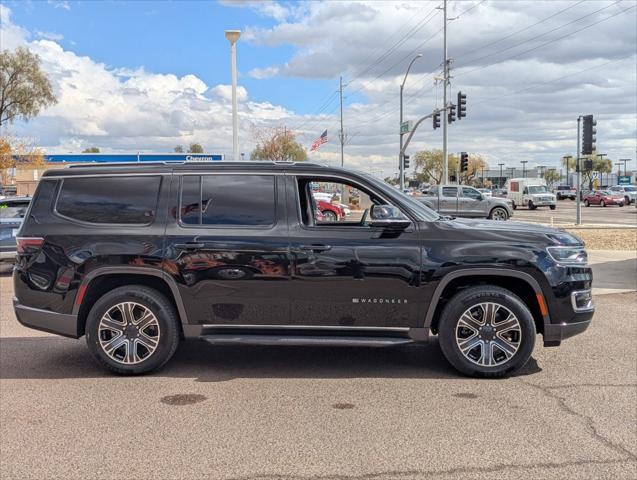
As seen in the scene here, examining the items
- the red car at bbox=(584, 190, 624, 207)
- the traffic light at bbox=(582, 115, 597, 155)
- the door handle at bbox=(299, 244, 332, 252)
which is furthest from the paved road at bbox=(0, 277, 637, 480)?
the red car at bbox=(584, 190, 624, 207)

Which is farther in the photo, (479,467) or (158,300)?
(158,300)

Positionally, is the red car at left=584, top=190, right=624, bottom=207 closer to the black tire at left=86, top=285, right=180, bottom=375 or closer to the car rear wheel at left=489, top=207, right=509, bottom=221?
the car rear wheel at left=489, top=207, right=509, bottom=221

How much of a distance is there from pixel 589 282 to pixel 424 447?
2501 millimetres


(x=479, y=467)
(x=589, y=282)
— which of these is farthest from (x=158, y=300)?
(x=589, y=282)

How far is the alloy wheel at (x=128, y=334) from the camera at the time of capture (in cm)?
539

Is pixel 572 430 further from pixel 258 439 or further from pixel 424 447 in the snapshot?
pixel 258 439

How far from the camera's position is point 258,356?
242 inches

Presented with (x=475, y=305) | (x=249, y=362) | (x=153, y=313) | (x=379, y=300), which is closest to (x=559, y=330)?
(x=475, y=305)

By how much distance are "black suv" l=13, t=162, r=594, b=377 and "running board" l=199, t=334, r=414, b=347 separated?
2cm

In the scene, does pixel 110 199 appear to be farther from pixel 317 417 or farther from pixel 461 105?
pixel 461 105

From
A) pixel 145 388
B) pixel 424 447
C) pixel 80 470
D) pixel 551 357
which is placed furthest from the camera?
pixel 551 357

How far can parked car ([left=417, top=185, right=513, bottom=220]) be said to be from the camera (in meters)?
27.2

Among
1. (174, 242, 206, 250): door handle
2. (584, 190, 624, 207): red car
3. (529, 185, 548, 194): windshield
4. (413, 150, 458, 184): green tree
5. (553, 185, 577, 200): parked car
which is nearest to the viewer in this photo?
(174, 242, 206, 250): door handle

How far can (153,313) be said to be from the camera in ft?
17.6
